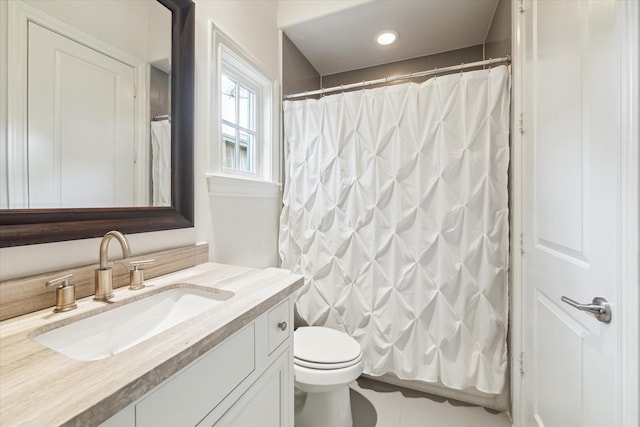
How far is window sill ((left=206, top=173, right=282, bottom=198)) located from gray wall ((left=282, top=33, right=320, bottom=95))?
0.74 metres

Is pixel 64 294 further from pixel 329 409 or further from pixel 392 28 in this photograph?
pixel 392 28

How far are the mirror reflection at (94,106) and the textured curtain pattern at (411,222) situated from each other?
91 cm

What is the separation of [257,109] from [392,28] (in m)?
1.12

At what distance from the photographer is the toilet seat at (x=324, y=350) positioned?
1.24 meters

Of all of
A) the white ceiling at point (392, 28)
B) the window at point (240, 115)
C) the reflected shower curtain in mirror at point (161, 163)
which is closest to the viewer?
the reflected shower curtain in mirror at point (161, 163)

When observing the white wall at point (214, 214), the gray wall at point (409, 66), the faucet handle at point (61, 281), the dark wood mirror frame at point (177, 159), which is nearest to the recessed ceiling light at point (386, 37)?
the gray wall at point (409, 66)

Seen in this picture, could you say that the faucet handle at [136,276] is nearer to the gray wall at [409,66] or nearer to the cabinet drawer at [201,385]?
the cabinet drawer at [201,385]

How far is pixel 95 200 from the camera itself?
33.9 inches

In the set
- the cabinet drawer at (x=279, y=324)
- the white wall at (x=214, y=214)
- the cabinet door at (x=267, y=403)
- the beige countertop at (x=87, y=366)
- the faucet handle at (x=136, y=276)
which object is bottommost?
the cabinet door at (x=267, y=403)

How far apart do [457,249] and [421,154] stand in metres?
0.56

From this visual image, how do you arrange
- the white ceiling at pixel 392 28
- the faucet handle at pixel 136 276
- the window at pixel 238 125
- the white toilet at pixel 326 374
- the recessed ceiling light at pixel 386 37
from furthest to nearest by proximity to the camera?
the recessed ceiling light at pixel 386 37 < the white ceiling at pixel 392 28 < the window at pixel 238 125 < the white toilet at pixel 326 374 < the faucet handle at pixel 136 276

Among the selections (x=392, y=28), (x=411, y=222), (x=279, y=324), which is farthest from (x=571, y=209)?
(x=392, y=28)

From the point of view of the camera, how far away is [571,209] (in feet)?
2.83

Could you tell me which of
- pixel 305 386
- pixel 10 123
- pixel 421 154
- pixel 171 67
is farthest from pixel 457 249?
pixel 10 123
